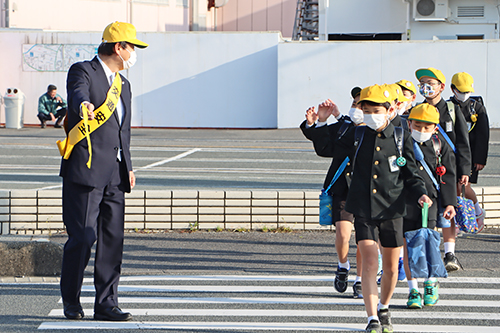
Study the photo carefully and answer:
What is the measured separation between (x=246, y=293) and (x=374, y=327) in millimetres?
1482

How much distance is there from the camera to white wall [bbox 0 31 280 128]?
78.8 ft

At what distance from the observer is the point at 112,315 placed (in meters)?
4.71

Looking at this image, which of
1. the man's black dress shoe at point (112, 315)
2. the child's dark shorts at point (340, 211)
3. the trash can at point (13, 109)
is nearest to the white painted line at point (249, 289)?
the child's dark shorts at point (340, 211)

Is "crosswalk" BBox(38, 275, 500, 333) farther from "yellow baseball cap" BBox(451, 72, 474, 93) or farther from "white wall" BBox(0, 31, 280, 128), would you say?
"white wall" BBox(0, 31, 280, 128)

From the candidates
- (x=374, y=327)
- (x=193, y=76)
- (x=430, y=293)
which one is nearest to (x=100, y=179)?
(x=374, y=327)

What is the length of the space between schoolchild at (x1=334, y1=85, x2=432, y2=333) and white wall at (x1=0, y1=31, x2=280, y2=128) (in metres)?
19.6

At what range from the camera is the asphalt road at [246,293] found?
4703 millimetres

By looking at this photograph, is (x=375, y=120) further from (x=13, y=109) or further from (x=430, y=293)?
(x=13, y=109)

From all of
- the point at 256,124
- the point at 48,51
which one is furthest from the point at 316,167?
the point at 48,51

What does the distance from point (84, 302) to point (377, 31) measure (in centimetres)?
2326

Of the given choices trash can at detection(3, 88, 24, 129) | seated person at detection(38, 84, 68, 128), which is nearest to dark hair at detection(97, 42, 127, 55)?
seated person at detection(38, 84, 68, 128)

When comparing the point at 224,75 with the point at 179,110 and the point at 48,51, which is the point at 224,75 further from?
the point at 48,51

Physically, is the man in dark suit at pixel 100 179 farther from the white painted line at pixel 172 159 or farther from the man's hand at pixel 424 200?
the white painted line at pixel 172 159

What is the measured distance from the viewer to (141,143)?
18.8 m
